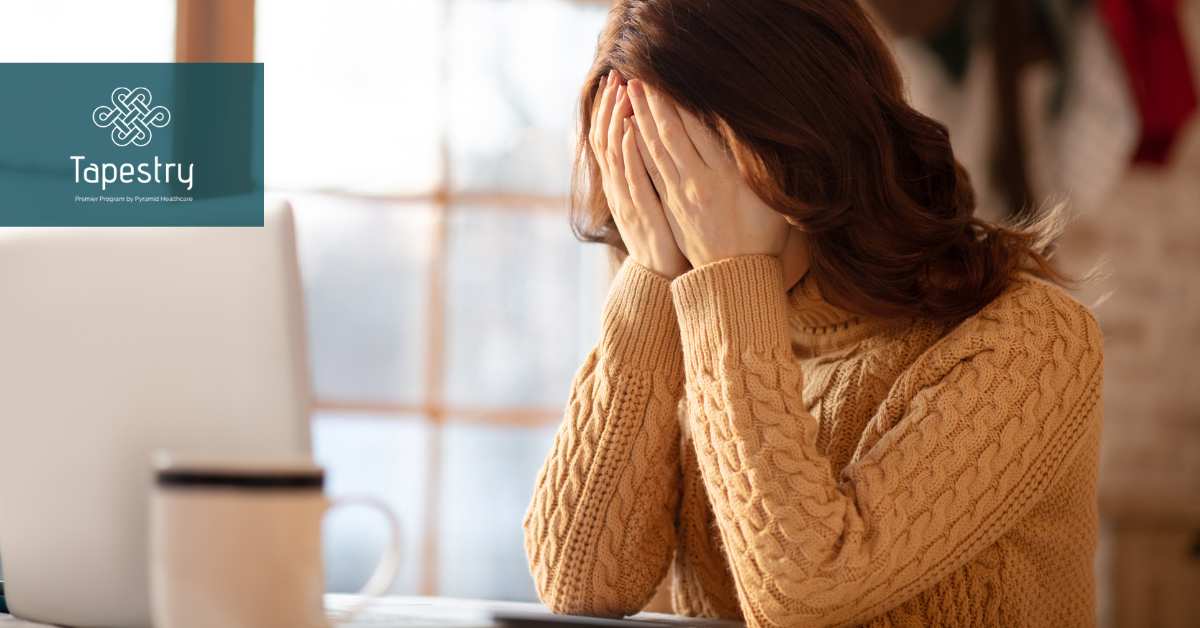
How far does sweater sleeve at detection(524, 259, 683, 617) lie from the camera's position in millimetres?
880

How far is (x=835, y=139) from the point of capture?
2.70 feet

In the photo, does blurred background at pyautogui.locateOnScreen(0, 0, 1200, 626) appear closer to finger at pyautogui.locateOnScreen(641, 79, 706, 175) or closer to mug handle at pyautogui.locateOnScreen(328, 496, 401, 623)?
finger at pyautogui.locateOnScreen(641, 79, 706, 175)

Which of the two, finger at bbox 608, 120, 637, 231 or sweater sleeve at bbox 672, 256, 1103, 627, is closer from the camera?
sweater sleeve at bbox 672, 256, 1103, 627

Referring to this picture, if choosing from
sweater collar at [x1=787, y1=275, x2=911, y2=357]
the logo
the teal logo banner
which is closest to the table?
sweater collar at [x1=787, y1=275, x2=911, y2=357]

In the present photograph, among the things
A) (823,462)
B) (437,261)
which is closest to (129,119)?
(437,261)

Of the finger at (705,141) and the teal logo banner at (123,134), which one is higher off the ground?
the teal logo banner at (123,134)

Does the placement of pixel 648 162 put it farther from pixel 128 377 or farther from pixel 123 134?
pixel 123 134

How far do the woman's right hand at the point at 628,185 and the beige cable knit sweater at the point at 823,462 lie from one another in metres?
0.02

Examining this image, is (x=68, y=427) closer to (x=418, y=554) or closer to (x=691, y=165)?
(x=691, y=165)

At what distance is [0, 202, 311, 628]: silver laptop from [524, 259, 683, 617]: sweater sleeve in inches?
16.1

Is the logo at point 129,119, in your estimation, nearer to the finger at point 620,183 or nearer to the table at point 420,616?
the finger at point 620,183

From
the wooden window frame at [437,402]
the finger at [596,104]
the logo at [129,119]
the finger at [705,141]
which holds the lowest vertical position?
the wooden window frame at [437,402]

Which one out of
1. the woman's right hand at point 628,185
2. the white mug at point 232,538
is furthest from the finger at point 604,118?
the white mug at point 232,538

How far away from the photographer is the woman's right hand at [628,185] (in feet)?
2.97
